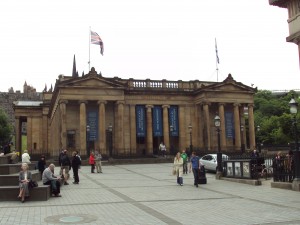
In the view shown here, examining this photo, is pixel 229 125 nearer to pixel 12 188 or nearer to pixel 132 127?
pixel 132 127

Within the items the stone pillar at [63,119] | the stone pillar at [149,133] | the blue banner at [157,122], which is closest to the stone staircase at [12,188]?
the stone pillar at [63,119]

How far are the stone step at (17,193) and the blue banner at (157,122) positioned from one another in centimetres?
3689

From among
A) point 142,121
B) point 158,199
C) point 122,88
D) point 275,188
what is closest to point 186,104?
point 142,121

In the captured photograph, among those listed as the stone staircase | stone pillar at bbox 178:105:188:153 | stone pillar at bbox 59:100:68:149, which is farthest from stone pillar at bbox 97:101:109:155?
the stone staircase

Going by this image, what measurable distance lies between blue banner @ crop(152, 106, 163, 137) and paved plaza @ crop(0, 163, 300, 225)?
33.3 m

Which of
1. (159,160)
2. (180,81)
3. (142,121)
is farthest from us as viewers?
(180,81)

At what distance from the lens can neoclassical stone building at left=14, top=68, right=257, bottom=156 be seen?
4706 cm

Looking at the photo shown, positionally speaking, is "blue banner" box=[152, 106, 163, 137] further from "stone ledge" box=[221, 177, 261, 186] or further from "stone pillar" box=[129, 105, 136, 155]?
"stone ledge" box=[221, 177, 261, 186]

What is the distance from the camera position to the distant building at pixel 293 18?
1744 cm

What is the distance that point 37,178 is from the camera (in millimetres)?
18391

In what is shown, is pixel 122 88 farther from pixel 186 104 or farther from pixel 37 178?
pixel 37 178

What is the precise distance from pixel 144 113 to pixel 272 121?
35.7 metres

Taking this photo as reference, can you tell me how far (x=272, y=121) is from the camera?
249ft

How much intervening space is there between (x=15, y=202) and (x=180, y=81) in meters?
42.8
